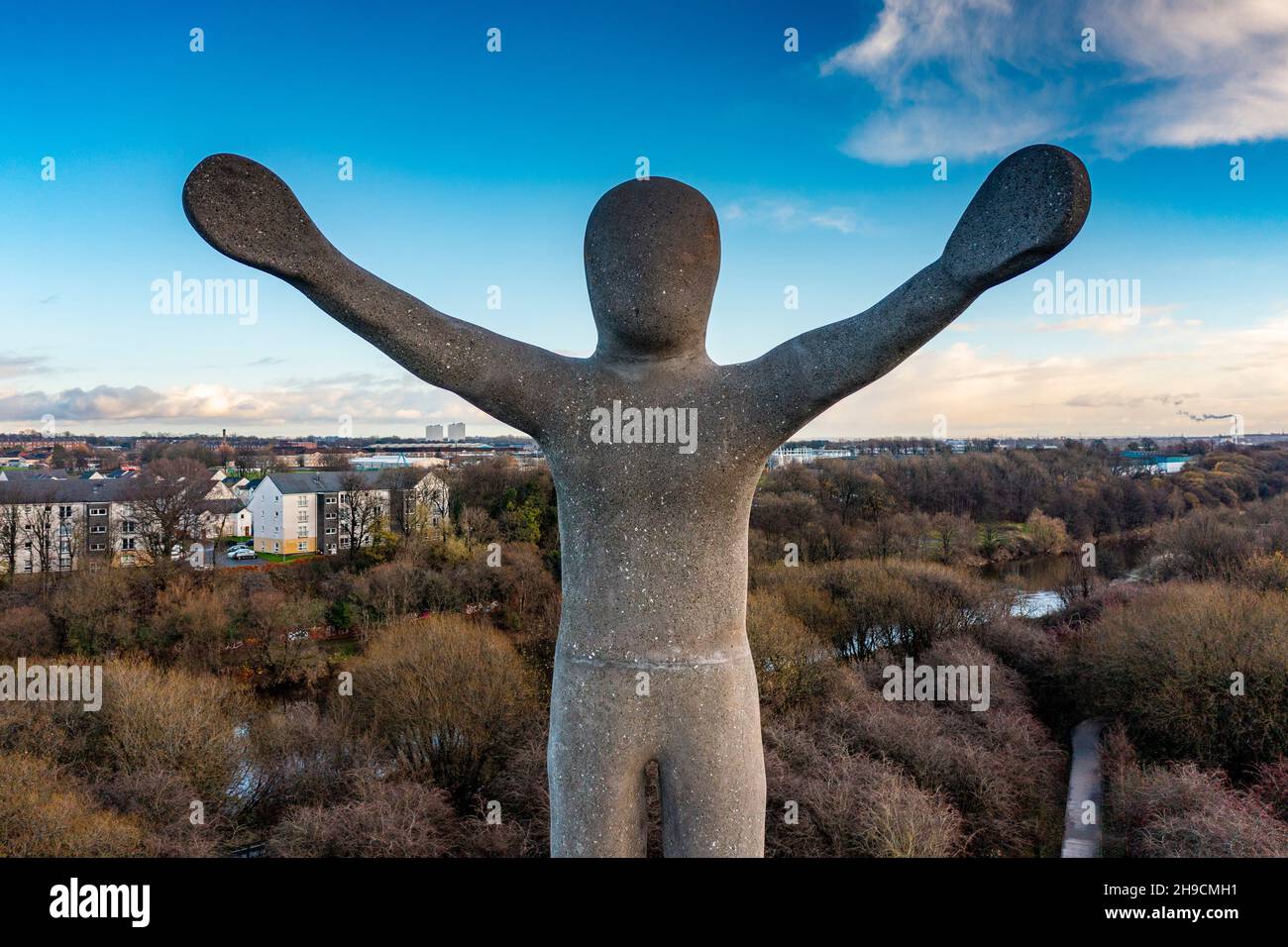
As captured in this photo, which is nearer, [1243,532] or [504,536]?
[1243,532]

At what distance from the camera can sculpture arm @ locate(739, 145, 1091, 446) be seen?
296 cm

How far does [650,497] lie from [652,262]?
1.12 m

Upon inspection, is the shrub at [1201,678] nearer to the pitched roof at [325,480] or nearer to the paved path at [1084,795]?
the paved path at [1084,795]

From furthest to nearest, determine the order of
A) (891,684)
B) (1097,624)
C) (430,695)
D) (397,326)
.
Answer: (1097,624) → (891,684) → (430,695) → (397,326)

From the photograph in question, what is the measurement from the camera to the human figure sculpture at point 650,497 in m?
3.71

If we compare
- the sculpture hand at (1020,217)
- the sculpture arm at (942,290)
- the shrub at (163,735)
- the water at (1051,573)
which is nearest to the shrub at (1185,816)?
the sculpture arm at (942,290)

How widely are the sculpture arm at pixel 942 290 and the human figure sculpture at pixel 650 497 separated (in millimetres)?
20

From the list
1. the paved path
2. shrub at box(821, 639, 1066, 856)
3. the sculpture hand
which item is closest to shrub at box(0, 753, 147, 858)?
shrub at box(821, 639, 1066, 856)

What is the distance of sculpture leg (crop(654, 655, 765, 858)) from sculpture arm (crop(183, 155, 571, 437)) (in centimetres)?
148

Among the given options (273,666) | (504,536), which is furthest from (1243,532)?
(273,666)

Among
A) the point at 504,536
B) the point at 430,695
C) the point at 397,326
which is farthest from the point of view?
the point at 504,536

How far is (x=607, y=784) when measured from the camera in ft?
12.3
